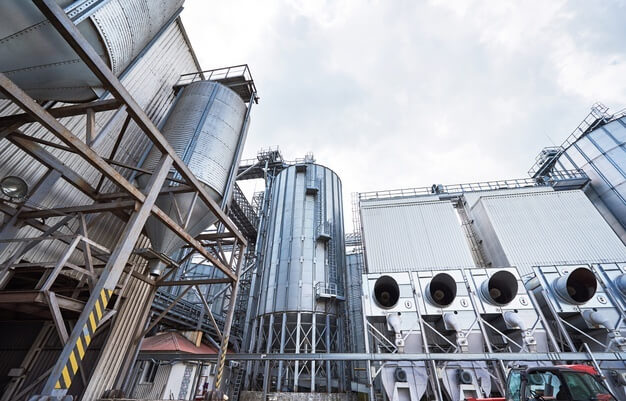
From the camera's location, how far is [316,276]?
1698 centimetres

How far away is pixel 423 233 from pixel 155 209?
16497mm

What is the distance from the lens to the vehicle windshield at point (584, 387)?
4.64 m

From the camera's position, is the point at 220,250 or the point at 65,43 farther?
the point at 220,250

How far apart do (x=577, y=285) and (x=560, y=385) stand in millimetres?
12346

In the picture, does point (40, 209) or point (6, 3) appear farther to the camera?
point (40, 209)

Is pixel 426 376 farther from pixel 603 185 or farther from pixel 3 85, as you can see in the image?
pixel 603 185

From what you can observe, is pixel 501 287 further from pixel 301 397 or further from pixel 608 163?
pixel 608 163

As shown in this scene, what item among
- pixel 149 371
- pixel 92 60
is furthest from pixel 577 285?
pixel 149 371

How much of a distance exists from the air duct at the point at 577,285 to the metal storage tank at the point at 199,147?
15869mm

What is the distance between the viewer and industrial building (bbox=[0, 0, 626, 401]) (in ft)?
16.9

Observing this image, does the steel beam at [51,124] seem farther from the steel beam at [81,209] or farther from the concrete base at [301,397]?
the concrete base at [301,397]

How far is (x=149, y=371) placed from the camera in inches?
546

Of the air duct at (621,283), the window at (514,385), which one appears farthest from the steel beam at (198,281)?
the air duct at (621,283)

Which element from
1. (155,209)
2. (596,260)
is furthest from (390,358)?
(596,260)
